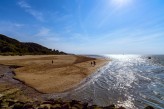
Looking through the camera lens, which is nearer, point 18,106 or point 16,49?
point 18,106

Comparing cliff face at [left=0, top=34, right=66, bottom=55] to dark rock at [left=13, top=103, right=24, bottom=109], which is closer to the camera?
dark rock at [left=13, top=103, right=24, bottom=109]

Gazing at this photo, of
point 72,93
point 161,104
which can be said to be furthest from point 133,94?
point 72,93

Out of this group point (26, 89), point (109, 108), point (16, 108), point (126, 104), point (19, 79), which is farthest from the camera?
point (19, 79)

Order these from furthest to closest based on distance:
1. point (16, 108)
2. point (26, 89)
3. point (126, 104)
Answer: point (26, 89) < point (126, 104) < point (16, 108)

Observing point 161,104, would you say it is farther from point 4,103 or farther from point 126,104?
point 4,103

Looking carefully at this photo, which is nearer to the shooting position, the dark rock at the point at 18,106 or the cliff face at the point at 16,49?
the dark rock at the point at 18,106

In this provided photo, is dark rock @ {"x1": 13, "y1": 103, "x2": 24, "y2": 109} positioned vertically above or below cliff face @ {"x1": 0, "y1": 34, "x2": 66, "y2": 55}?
below

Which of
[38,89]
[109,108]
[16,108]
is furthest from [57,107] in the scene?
[38,89]

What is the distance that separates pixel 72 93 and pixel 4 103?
9274mm

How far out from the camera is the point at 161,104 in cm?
1928

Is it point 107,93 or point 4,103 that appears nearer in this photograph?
point 4,103

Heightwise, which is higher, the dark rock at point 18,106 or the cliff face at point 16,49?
the cliff face at point 16,49

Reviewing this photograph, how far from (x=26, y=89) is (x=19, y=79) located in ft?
21.1

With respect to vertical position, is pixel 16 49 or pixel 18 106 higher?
pixel 16 49
